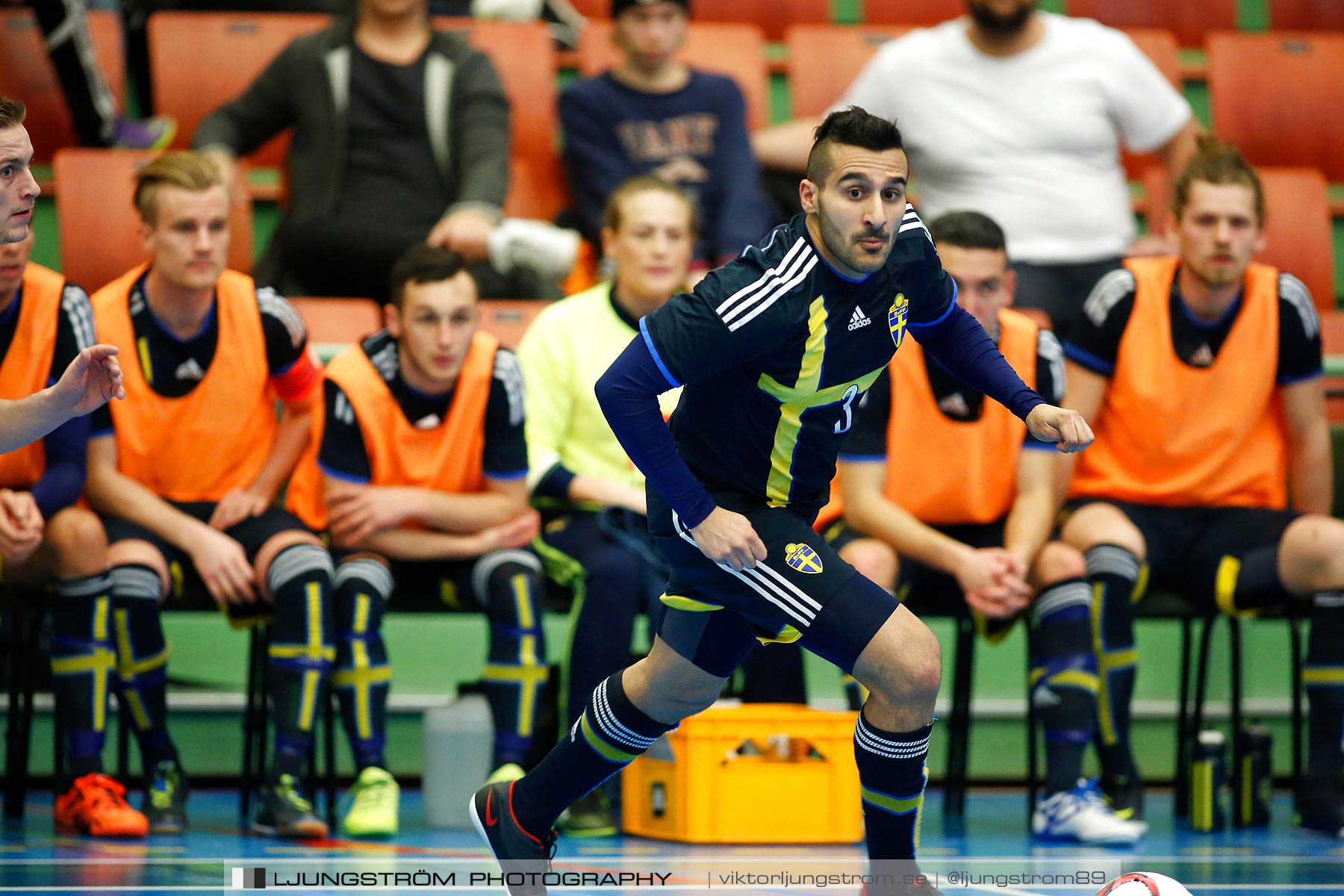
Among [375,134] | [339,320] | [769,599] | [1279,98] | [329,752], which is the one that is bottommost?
[329,752]

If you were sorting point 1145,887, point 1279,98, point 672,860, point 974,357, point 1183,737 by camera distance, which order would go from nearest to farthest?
point 1145,887 < point 974,357 < point 672,860 < point 1183,737 < point 1279,98

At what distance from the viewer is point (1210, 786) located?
4.82 m

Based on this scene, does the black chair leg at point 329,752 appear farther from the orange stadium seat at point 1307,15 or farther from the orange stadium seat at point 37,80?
the orange stadium seat at point 1307,15

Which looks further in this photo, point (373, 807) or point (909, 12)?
point (909, 12)

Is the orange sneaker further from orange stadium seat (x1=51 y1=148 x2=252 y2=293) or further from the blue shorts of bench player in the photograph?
orange stadium seat (x1=51 y1=148 x2=252 y2=293)

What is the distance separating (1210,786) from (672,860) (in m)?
1.65

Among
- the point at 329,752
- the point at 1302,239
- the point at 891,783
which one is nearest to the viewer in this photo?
the point at 891,783

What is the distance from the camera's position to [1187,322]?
5.14 metres

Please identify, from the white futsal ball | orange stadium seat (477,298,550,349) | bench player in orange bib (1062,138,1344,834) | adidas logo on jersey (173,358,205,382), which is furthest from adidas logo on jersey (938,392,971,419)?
adidas logo on jersey (173,358,205,382)

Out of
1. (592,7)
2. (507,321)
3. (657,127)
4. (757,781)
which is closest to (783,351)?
(757,781)

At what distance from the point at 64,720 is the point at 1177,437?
3.28 metres

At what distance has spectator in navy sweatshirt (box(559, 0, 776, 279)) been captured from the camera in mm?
6039

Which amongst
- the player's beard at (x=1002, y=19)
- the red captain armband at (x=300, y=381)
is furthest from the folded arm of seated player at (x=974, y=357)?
the player's beard at (x=1002, y=19)

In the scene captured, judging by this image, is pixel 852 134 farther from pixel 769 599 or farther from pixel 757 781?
pixel 757 781
